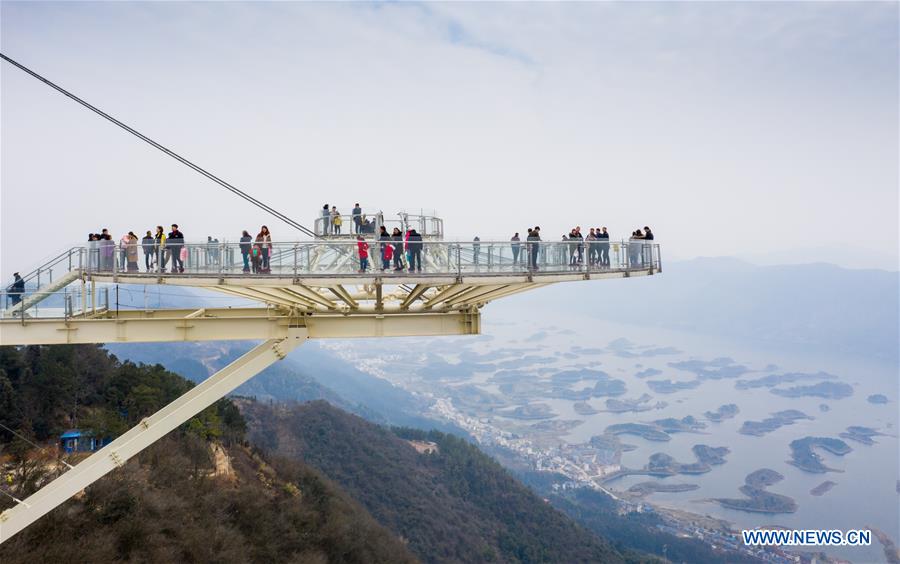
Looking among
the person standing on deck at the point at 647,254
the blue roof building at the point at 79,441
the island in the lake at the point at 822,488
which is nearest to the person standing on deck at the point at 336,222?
the person standing on deck at the point at 647,254

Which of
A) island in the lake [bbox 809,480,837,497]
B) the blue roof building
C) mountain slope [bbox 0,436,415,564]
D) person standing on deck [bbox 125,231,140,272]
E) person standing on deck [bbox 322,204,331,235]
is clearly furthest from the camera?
island in the lake [bbox 809,480,837,497]

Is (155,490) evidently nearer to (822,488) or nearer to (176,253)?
(176,253)

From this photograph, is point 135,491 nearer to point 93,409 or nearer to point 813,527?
point 93,409

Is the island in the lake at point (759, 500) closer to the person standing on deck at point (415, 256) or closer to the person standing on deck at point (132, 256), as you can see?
the person standing on deck at point (415, 256)

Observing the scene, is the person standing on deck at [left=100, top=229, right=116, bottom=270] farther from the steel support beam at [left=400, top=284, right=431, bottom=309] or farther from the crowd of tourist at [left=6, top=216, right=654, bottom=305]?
the steel support beam at [left=400, top=284, right=431, bottom=309]

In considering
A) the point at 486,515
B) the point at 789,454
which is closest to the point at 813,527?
the point at 789,454

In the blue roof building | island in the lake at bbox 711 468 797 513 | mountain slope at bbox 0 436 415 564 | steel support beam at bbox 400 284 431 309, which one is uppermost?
steel support beam at bbox 400 284 431 309

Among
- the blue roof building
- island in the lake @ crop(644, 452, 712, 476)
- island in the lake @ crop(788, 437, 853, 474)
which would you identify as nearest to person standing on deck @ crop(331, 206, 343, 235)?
the blue roof building
